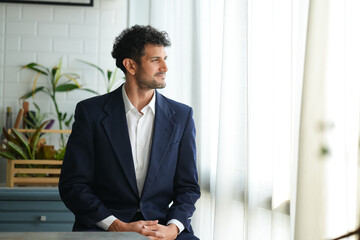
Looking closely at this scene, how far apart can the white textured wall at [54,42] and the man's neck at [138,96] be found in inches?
79.9

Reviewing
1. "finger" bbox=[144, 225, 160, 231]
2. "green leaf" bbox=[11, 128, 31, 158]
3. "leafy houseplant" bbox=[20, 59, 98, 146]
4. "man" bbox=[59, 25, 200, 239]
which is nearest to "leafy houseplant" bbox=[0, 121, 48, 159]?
"green leaf" bbox=[11, 128, 31, 158]

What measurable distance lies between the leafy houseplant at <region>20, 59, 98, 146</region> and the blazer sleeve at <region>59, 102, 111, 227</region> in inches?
76.4


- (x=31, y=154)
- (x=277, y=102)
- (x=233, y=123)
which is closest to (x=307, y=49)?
(x=277, y=102)

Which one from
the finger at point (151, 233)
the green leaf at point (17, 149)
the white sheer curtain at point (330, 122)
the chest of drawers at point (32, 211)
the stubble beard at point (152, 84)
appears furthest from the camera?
the green leaf at point (17, 149)

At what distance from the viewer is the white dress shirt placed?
2158mm

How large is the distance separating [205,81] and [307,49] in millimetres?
1191

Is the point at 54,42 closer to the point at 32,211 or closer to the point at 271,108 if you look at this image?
the point at 32,211

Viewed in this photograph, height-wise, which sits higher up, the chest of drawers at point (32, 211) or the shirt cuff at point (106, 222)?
the shirt cuff at point (106, 222)

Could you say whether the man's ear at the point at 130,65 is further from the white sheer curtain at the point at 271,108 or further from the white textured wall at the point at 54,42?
the white textured wall at the point at 54,42

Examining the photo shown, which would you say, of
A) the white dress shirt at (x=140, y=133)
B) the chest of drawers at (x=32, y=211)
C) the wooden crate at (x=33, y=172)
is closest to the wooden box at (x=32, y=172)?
the wooden crate at (x=33, y=172)

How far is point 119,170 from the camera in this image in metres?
2.11

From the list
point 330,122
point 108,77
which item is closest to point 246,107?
point 330,122

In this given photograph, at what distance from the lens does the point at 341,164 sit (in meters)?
1.38

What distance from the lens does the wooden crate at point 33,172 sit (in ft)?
9.59
